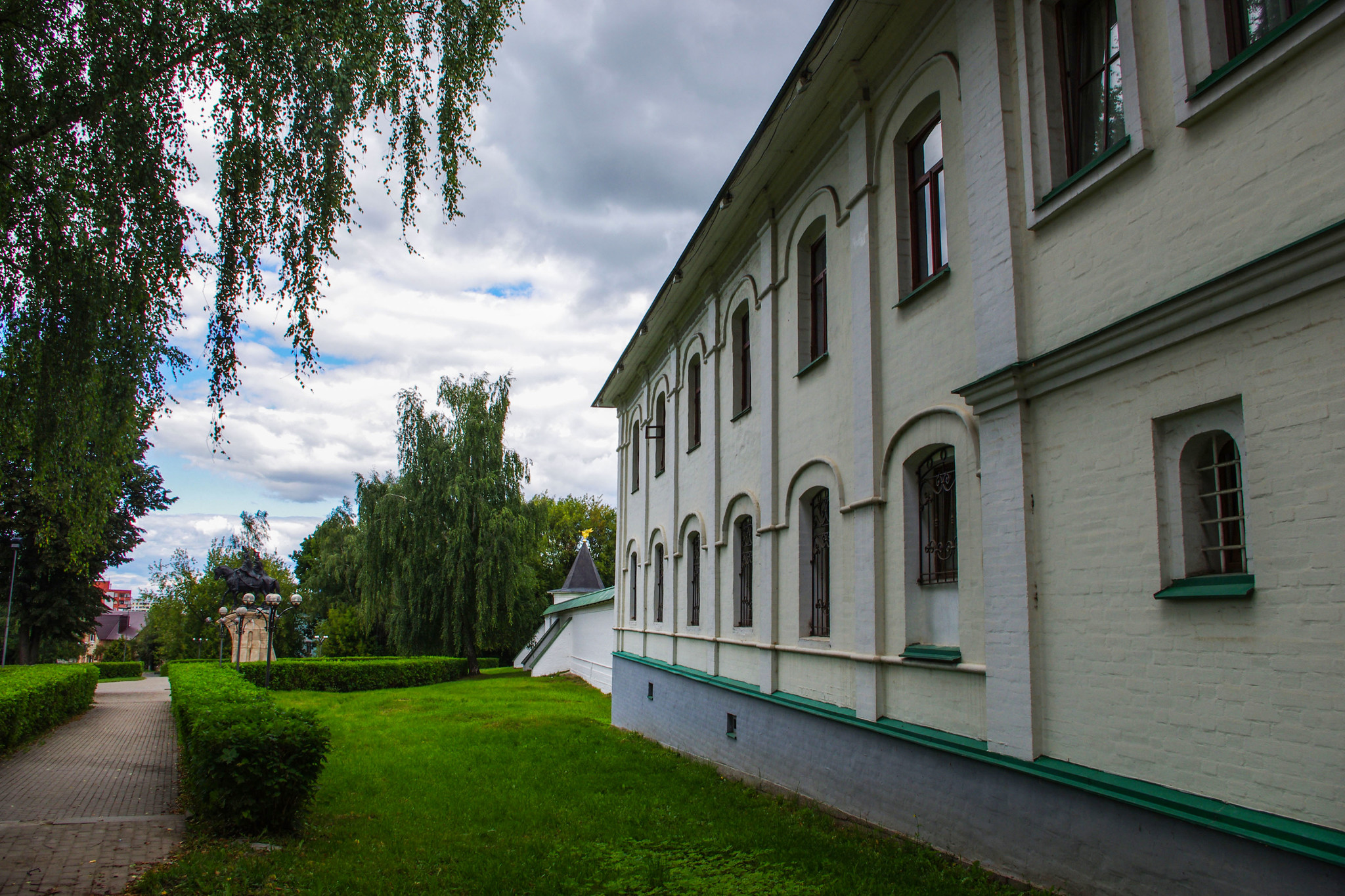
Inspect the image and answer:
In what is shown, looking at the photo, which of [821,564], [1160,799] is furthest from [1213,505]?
[821,564]

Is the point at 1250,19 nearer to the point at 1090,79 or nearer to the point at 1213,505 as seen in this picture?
the point at 1090,79

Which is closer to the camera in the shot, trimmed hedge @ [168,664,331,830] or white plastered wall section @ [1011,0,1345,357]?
white plastered wall section @ [1011,0,1345,357]

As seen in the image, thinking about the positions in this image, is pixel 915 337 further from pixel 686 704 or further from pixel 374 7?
pixel 686 704

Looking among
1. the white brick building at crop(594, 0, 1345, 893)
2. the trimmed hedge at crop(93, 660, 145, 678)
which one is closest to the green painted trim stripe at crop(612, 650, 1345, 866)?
the white brick building at crop(594, 0, 1345, 893)

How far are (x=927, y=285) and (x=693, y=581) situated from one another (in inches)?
364

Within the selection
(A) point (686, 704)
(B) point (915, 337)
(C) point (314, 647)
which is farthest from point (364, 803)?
(C) point (314, 647)

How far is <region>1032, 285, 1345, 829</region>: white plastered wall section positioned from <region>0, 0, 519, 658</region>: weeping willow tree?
5.96m

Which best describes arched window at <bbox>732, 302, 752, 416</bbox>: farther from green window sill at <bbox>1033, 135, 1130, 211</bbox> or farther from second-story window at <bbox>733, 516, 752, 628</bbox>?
green window sill at <bbox>1033, 135, 1130, 211</bbox>

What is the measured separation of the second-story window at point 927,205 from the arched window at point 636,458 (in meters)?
13.1

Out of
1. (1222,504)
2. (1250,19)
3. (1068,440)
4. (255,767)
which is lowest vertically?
(255,767)

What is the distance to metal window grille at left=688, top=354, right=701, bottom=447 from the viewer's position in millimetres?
16297

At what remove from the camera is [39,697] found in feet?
57.1

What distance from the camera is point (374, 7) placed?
6898 mm

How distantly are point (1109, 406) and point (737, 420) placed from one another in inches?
315
